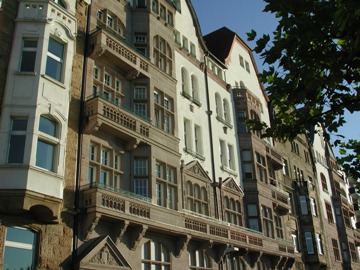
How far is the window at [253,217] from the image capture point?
29967 millimetres

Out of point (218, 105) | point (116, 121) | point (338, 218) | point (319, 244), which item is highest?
point (218, 105)

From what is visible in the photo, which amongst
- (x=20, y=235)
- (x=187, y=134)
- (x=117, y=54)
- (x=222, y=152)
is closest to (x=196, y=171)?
(x=187, y=134)

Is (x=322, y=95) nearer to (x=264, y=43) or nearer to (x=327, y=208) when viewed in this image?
(x=264, y=43)

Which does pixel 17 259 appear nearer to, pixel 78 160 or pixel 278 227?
pixel 78 160

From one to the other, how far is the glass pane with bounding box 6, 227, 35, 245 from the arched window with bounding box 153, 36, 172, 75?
1299cm

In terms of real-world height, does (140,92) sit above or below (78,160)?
above

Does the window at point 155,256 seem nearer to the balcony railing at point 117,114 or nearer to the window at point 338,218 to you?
the balcony railing at point 117,114

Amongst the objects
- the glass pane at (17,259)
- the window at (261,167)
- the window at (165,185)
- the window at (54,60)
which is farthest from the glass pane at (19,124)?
the window at (261,167)

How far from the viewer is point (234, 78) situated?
35500 mm

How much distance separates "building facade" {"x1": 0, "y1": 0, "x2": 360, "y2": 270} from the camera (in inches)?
644

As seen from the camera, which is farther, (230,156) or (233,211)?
(230,156)

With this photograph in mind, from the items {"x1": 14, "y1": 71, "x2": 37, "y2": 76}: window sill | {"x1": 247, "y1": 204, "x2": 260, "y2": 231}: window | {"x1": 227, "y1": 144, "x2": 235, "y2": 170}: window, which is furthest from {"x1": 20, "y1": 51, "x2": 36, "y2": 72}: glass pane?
{"x1": 247, "y1": 204, "x2": 260, "y2": 231}: window

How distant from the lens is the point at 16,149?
1599cm

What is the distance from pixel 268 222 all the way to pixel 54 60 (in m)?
19.5
